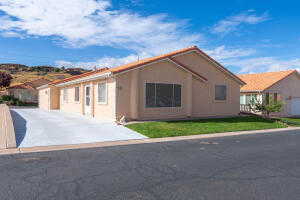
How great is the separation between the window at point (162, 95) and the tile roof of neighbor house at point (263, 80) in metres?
11.5

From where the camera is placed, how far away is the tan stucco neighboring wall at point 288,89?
26562 millimetres

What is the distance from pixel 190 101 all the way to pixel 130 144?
30.8ft

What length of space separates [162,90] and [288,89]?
16951 millimetres

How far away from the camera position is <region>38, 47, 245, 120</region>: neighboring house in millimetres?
16078

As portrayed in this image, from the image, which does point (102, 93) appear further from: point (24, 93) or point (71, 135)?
point (24, 93)

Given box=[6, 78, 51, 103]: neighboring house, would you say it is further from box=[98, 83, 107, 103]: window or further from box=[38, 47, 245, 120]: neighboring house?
box=[98, 83, 107, 103]: window

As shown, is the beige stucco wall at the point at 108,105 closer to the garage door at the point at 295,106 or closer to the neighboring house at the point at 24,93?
the garage door at the point at 295,106

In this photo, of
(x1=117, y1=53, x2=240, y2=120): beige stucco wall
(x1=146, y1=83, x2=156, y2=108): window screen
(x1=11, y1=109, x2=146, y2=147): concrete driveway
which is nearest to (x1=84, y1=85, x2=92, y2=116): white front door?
(x1=117, y1=53, x2=240, y2=120): beige stucco wall

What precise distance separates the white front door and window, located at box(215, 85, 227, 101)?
9.75 metres

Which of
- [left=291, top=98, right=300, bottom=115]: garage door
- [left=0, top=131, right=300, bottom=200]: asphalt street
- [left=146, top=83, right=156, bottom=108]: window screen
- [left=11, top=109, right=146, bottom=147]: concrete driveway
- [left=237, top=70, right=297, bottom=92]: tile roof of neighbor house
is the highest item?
[left=237, top=70, right=297, bottom=92]: tile roof of neighbor house

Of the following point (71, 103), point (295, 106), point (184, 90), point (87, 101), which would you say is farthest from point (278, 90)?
point (71, 103)

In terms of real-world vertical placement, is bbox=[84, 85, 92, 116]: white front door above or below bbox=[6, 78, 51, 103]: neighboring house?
below

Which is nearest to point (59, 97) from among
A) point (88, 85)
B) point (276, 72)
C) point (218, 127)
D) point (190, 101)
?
point (88, 85)

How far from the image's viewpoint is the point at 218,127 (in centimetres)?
1492
